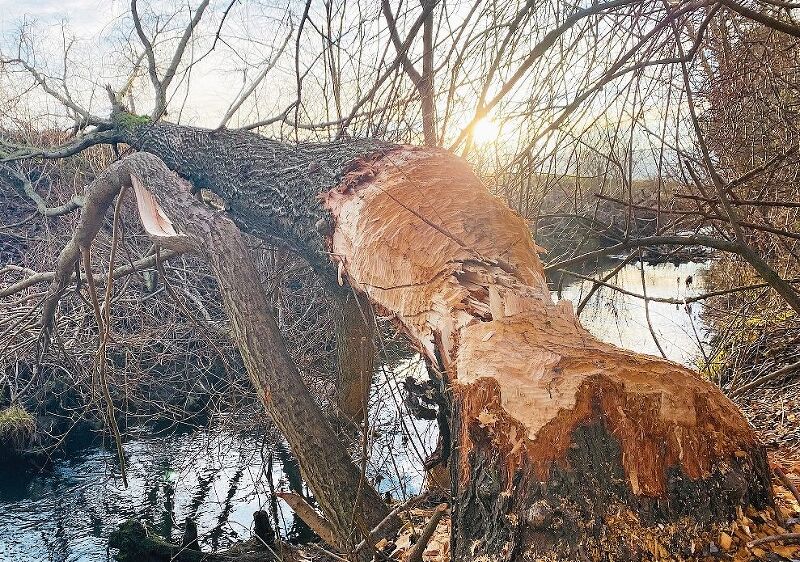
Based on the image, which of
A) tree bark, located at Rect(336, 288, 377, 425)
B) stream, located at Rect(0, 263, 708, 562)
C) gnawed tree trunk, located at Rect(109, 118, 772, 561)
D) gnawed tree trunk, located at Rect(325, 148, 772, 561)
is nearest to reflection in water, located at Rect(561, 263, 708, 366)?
stream, located at Rect(0, 263, 708, 562)

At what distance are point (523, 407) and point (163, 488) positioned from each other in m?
4.37

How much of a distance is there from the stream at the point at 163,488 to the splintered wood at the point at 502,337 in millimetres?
1708

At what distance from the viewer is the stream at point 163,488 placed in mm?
4074

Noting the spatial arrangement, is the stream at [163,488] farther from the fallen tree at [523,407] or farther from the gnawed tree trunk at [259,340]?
the fallen tree at [523,407]

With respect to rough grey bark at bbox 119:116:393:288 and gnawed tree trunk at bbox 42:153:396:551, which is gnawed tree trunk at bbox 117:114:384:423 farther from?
gnawed tree trunk at bbox 42:153:396:551

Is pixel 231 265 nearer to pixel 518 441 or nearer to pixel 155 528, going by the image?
pixel 518 441

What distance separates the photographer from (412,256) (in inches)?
78.5

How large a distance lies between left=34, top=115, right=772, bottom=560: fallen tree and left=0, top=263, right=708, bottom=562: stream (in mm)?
1760

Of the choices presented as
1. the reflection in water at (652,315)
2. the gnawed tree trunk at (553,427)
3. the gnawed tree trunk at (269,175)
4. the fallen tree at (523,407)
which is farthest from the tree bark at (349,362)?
the gnawed tree trunk at (553,427)

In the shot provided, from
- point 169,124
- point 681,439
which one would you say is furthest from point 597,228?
point 169,124

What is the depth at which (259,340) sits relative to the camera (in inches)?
101

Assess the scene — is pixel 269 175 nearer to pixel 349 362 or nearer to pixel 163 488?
pixel 349 362

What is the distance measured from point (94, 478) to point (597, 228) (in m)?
4.58

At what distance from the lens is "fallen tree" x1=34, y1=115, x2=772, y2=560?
1.09 meters
